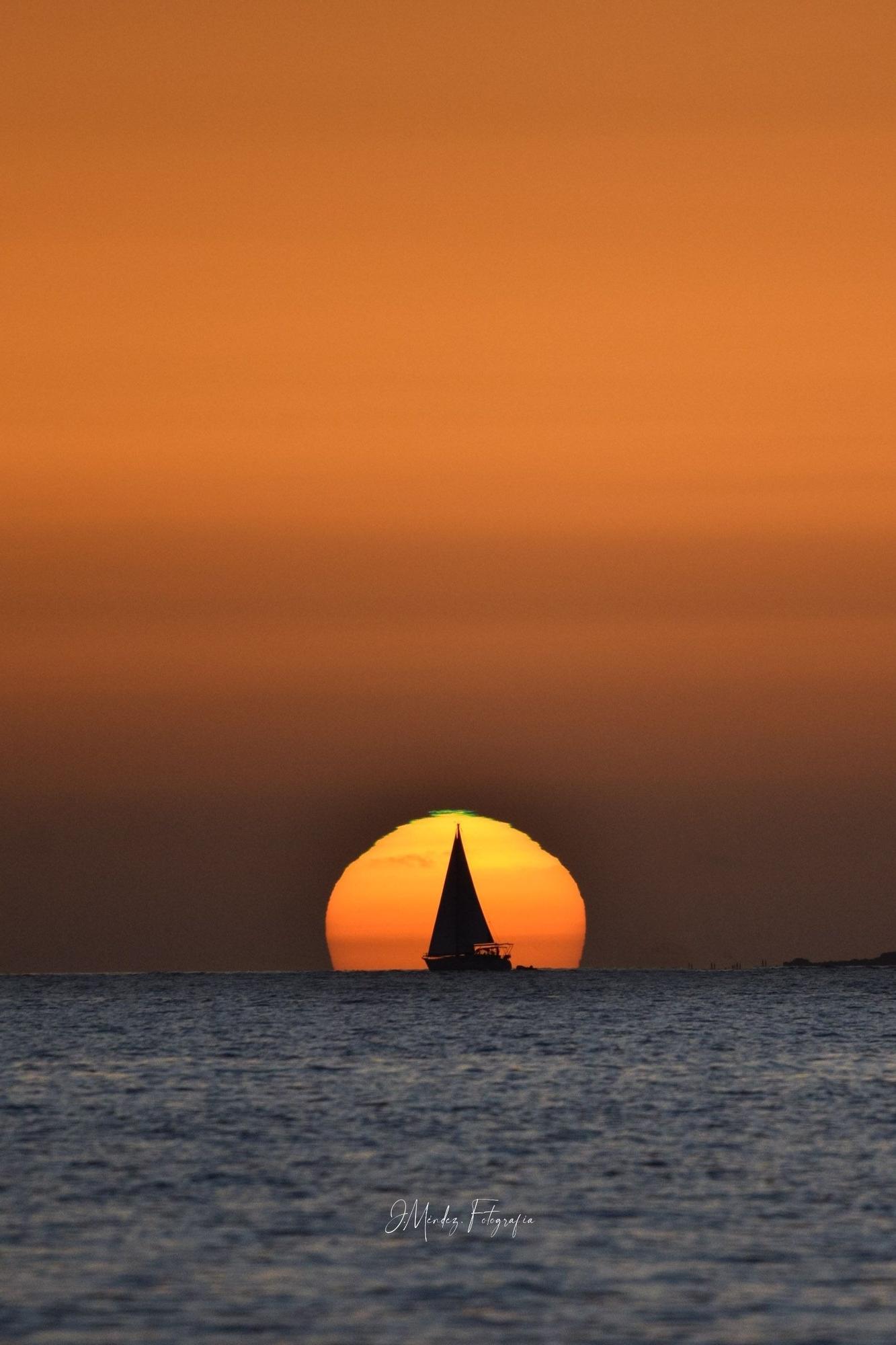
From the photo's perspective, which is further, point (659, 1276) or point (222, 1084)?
point (222, 1084)

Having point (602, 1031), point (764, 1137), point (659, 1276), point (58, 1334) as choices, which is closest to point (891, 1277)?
point (659, 1276)

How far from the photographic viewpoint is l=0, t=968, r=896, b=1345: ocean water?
114ft

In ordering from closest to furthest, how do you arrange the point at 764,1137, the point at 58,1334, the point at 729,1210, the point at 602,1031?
the point at 58,1334 < the point at 729,1210 < the point at 764,1137 < the point at 602,1031

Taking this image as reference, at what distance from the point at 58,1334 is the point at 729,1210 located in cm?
1888

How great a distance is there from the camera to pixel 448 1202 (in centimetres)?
4831

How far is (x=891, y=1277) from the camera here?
38.2 m

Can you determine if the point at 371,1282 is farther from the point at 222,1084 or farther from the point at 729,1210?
the point at 222,1084

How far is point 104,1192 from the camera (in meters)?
50.4

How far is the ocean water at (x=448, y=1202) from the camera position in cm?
3478

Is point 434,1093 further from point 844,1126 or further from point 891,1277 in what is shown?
point 891,1277

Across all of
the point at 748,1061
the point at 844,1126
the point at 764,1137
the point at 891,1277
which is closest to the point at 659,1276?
the point at 891,1277

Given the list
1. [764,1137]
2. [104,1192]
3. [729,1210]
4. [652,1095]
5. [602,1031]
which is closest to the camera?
[729,1210]

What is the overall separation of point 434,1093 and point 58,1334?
161ft

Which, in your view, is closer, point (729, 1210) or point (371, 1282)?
point (371, 1282)
